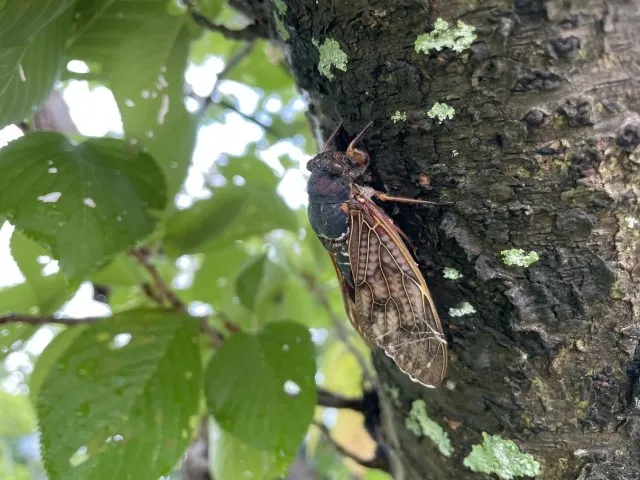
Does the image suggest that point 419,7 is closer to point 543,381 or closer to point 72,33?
point 543,381

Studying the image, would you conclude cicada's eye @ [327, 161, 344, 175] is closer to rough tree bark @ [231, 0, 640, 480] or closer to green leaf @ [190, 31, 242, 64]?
rough tree bark @ [231, 0, 640, 480]

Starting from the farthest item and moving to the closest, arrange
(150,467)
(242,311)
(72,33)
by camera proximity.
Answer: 1. (242,311)
2. (72,33)
3. (150,467)

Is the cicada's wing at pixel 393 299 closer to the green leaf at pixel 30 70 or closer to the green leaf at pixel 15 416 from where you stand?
the green leaf at pixel 30 70

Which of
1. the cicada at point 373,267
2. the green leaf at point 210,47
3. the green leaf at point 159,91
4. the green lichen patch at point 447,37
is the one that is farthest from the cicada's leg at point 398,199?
the green leaf at point 210,47

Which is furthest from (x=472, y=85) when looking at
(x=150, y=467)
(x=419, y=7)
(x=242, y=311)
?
(x=242, y=311)

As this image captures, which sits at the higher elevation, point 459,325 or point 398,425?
point 459,325

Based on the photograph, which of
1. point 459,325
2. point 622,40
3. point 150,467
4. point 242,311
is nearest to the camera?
point 622,40

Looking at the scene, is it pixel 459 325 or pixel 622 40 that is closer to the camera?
pixel 622 40
